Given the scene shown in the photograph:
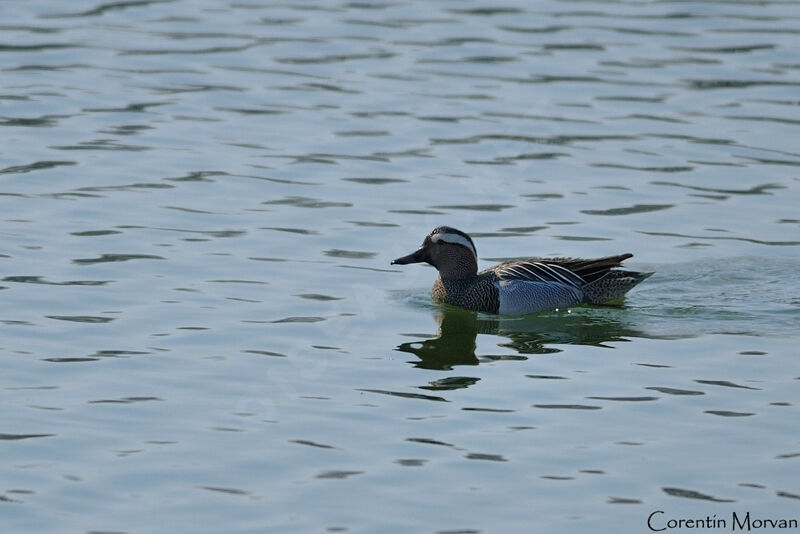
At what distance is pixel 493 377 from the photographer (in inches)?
441

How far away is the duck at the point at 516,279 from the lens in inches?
530

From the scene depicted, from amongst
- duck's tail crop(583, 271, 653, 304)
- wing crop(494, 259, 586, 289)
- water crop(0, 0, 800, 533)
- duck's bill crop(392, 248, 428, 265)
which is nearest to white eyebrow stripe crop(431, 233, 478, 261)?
duck's bill crop(392, 248, 428, 265)

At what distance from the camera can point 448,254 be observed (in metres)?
13.9

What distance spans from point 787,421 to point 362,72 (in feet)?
38.0

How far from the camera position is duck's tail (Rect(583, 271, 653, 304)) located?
13.5 meters

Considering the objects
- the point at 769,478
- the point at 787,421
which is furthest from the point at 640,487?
the point at 787,421

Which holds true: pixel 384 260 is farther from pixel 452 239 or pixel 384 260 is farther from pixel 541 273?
pixel 541 273

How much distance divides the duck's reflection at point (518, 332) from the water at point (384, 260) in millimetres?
48

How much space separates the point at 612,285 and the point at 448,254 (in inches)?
59.4

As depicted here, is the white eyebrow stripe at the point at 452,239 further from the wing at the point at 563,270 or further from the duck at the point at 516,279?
the wing at the point at 563,270

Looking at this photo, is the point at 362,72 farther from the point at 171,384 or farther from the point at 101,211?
the point at 171,384

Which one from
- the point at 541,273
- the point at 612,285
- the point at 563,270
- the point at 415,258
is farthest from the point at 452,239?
the point at 612,285

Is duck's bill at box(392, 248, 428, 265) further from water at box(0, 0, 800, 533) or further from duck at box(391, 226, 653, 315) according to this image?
water at box(0, 0, 800, 533)

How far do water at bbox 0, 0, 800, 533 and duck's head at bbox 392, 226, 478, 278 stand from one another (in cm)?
36
